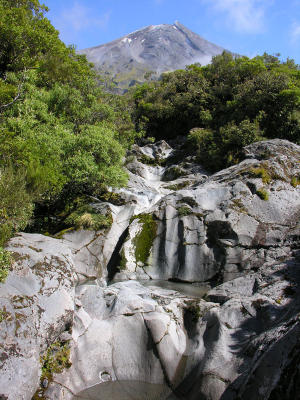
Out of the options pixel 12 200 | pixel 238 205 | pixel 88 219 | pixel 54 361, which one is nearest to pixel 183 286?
pixel 238 205

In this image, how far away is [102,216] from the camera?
14.3m

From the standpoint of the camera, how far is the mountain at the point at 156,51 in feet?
542

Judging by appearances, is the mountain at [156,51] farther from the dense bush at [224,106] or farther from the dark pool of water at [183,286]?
the dark pool of water at [183,286]

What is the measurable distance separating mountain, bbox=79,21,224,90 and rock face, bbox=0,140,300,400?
15398cm

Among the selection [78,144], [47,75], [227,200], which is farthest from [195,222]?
[47,75]

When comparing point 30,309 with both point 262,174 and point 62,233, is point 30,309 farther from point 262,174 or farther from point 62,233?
point 262,174

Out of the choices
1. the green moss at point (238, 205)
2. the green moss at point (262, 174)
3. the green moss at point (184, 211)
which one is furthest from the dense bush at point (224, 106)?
the green moss at point (184, 211)

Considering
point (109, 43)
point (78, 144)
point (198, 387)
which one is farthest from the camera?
point (109, 43)

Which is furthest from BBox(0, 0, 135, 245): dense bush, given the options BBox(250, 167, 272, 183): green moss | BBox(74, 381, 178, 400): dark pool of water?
BBox(250, 167, 272, 183): green moss

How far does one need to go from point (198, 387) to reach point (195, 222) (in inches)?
303

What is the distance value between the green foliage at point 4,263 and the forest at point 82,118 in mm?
79

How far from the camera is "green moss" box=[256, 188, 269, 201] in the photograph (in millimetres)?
14164

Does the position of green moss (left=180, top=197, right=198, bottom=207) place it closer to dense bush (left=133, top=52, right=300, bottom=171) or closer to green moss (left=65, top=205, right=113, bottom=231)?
green moss (left=65, top=205, right=113, bottom=231)

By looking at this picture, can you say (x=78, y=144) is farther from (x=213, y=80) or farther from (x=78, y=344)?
(x=213, y=80)
